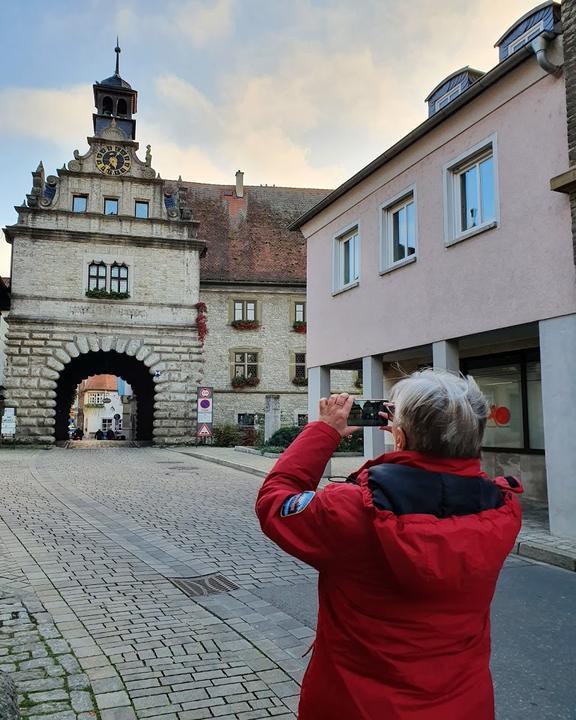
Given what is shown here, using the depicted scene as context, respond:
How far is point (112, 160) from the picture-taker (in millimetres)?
32125

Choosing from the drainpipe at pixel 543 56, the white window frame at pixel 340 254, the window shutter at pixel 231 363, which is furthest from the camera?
the window shutter at pixel 231 363

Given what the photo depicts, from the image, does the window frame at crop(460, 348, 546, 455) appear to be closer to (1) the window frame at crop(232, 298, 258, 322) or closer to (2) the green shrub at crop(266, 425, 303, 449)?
(2) the green shrub at crop(266, 425, 303, 449)

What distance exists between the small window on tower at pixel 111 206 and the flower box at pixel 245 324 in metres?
8.91

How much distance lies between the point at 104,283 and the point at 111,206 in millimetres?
4093

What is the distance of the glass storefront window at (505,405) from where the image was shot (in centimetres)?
1226

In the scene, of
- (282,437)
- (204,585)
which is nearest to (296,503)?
(204,585)

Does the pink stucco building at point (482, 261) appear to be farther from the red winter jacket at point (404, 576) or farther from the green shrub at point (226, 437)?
the green shrub at point (226, 437)

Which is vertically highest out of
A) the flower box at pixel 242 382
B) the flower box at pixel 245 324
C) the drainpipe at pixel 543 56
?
the flower box at pixel 245 324

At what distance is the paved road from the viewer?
3.61 m

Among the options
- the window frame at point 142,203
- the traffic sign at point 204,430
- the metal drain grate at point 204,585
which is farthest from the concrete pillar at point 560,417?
the window frame at point 142,203

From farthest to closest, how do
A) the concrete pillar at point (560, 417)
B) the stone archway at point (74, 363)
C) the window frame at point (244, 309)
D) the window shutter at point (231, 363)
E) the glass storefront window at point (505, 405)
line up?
the window frame at point (244, 309), the window shutter at point (231, 363), the stone archway at point (74, 363), the glass storefront window at point (505, 405), the concrete pillar at point (560, 417)

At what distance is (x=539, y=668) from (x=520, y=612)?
4.24 feet

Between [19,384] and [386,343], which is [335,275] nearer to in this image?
[386,343]

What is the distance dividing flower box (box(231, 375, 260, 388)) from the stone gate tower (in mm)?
4517
